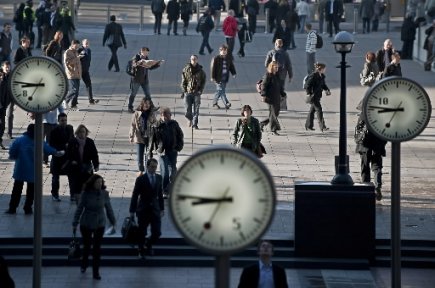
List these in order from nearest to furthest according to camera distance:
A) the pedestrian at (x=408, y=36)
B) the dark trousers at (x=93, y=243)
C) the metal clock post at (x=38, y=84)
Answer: the metal clock post at (x=38, y=84)
the dark trousers at (x=93, y=243)
the pedestrian at (x=408, y=36)

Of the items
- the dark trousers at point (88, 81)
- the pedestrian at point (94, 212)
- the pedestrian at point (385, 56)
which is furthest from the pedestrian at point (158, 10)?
the pedestrian at point (94, 212)

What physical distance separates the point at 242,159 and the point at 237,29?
33.6 m

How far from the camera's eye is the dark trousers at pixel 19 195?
21.2 metres

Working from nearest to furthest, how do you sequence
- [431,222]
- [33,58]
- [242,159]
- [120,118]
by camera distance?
[242,159]
[33,58]
[431,222]
[120,118]

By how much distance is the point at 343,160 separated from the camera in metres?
20.3

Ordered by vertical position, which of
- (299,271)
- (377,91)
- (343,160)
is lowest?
(299,271)

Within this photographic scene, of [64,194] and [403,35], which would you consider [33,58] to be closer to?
[64,194]

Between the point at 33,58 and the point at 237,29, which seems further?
the point at 237,29

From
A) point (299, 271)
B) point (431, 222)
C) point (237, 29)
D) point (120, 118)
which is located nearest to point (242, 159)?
point (299, 271)

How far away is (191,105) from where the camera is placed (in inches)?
1150

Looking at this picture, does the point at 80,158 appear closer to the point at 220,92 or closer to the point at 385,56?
the point at 220,92

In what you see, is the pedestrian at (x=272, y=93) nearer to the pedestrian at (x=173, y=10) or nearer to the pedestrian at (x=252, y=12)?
the pedestrian at (x=173, y=10)

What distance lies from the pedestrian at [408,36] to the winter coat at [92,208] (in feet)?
87.8

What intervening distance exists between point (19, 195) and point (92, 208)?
3.33m
